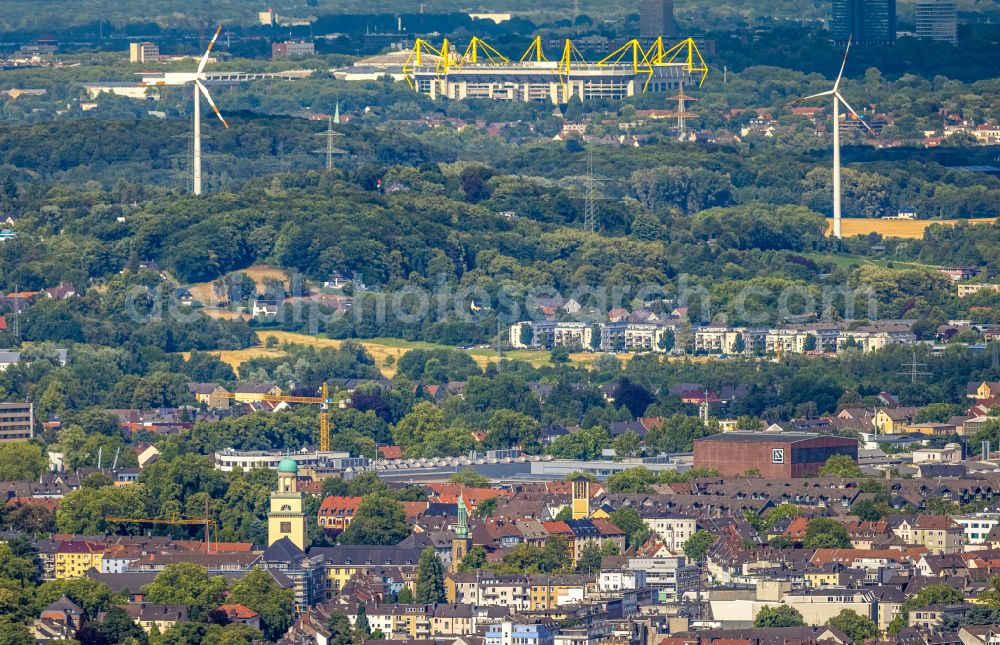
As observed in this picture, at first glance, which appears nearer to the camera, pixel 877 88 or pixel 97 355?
pixel 97 355

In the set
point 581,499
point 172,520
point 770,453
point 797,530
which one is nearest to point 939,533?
point 797,530

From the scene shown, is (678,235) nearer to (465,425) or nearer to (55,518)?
(465,425)

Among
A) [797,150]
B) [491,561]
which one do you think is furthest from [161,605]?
[797,150]

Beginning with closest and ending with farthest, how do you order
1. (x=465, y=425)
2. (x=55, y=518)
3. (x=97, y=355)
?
(x=55, y=518) < (x=465, y=425) < (x=97, y=355)

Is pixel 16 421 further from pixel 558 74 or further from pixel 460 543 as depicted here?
pixel 558 74

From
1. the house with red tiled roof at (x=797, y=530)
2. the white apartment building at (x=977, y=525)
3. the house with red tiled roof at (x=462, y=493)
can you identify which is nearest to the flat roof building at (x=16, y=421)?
the house with red tiled roof at (x=462, y=493)

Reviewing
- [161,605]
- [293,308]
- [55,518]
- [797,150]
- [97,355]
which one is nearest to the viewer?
[161,605]

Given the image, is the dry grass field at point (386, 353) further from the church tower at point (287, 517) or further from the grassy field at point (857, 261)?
the church tower at point (287, 517)
